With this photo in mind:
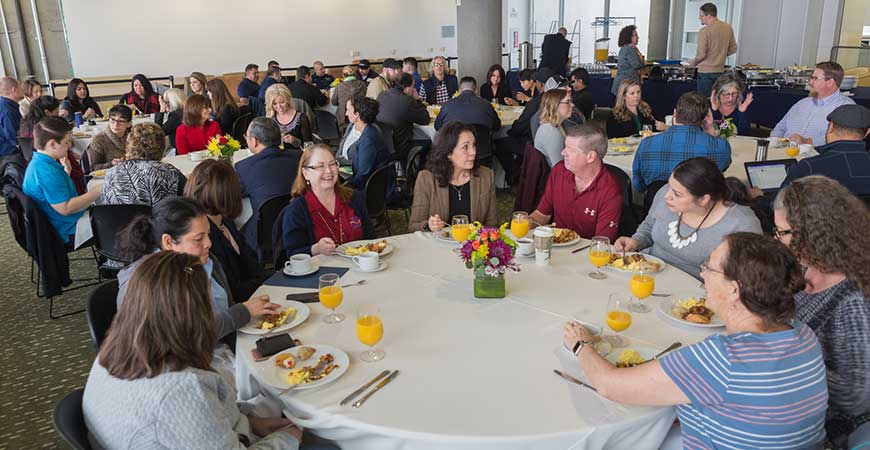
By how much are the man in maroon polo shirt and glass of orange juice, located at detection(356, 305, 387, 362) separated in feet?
5.70

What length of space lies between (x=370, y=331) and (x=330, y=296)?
12.8 inches

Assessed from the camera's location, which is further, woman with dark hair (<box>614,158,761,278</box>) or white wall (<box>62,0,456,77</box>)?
white wall (<box>62,0,456,77</box>)

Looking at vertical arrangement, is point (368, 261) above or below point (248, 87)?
below

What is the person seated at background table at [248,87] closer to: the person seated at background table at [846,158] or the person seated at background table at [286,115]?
the person seated at background table at [286,115]

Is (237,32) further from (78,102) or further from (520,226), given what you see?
(520,226)

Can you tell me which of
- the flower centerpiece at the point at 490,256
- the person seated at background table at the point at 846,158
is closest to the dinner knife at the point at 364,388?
the flower centerpiece at the point at 490,256

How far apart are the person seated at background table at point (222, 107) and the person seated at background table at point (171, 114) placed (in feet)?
1.07

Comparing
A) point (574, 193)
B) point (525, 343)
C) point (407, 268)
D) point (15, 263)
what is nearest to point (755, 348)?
point (525, 343)

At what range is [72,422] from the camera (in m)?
1.50

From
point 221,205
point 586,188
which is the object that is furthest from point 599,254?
point 221,205

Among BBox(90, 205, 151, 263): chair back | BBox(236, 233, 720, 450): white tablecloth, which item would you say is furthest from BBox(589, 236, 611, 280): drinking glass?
BBox(90, 205, 151, 263): chair back

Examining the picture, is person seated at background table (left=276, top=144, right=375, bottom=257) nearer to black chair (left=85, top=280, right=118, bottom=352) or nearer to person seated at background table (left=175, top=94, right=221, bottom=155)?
black chair (left=85, top=280, right=118, bottom=352)

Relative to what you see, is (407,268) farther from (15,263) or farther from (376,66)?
(376,66)

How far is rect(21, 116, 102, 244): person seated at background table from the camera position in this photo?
3.91 metres
